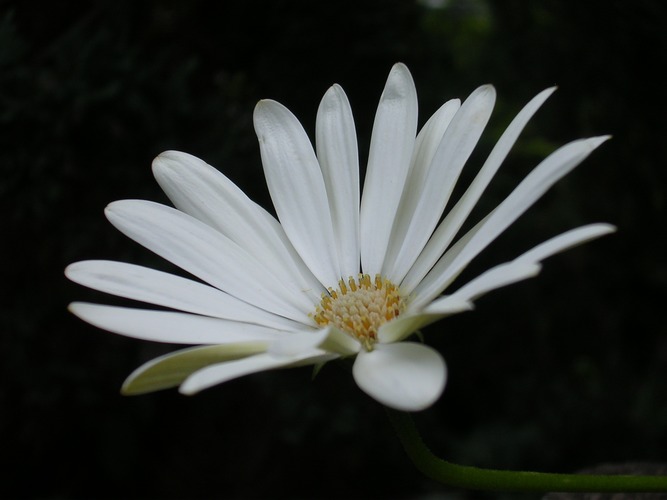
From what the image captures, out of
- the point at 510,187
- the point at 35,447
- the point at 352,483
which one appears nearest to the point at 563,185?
the point at 510,187

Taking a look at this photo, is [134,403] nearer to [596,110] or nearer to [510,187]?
[510,187]

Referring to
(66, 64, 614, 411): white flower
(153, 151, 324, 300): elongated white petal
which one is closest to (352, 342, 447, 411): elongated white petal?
(66, 64, 614, 411): white flower

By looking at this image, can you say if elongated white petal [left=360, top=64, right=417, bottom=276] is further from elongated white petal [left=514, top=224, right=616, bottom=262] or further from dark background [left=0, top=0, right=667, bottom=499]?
dark background [left=0, top=0, right=667, bottom=499]

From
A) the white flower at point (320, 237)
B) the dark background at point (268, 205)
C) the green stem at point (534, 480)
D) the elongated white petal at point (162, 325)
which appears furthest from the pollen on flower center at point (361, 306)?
the dark background at point (268, 205)

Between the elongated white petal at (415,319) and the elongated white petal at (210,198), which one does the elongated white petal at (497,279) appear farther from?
the elongated white petal at (210,198)

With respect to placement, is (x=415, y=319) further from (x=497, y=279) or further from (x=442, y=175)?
(x=442, y=175)

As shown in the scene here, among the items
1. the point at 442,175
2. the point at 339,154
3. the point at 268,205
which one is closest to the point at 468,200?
the point at 442,175
